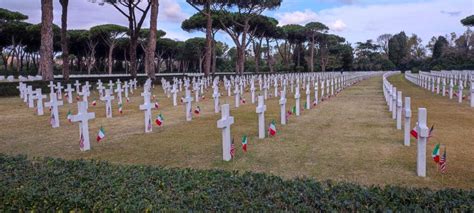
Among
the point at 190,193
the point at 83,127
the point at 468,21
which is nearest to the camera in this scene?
the point at 190,193

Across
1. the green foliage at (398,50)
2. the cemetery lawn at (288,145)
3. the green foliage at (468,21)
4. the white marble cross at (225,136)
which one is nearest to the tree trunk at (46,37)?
the cemetery lawn at (288,145)

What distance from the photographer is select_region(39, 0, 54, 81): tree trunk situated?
851 inches

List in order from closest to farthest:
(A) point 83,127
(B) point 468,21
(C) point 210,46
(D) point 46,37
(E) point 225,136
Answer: (E) point 225,136 → (A) point 83,127 → (D) point 46,37 → (C) point 210,46 → (B) point 468,21

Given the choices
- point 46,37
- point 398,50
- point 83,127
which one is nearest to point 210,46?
point 46,37

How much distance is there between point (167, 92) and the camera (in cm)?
2162

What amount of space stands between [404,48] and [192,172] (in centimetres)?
10274

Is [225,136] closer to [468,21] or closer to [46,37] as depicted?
[46,37]

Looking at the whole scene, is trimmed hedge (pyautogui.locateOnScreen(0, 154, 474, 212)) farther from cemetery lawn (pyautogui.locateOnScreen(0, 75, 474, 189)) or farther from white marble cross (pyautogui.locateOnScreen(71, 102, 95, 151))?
Answer: white marble cross (pyautogui.locateOnScreen(71, 102, 95, 151))

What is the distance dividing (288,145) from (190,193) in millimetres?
4233

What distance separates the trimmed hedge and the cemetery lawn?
5.79 feet

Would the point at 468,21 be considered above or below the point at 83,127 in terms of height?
above

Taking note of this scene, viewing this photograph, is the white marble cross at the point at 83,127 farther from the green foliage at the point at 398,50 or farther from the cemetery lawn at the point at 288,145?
the green foliage at the point at 398,50

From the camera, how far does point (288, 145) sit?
7598 millimetres

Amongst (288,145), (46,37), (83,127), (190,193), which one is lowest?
(288,145)
